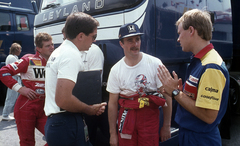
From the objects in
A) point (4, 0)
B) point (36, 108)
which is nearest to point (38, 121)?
point (36, 108)

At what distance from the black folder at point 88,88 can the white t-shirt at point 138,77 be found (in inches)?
12.0

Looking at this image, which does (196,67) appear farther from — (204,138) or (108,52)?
(108,52)

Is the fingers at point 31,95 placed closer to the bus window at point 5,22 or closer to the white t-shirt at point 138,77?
the white t-shirt at point 138,77

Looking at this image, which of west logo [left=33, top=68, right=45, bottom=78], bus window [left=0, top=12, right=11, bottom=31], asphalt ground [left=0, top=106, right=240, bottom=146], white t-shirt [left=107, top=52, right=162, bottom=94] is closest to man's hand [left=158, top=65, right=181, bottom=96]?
white t-shirt [left=107, top=52, right=162, bottom=94]

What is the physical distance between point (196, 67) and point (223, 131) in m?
2.33

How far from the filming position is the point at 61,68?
1649 millimetres

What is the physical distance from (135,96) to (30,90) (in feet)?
4.50

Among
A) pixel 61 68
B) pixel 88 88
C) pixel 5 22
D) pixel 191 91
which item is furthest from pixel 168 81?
pixel 5 22

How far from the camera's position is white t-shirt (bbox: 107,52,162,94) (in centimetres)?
210

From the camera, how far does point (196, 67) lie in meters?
1.64

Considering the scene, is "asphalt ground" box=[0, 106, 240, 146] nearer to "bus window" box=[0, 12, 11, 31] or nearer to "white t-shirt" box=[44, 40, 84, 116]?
"white t-shirt" box=[44, 40, 84, 116]

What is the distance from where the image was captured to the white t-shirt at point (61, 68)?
1.64 m

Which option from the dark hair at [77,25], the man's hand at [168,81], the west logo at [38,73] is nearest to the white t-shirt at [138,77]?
the man's hand at [168,81]

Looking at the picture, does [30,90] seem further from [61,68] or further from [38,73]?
[61,68]
